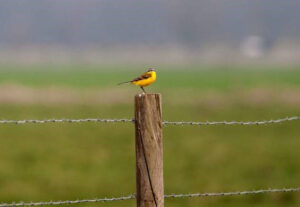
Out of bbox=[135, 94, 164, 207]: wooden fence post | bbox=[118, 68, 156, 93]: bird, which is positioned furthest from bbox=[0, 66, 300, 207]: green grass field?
bbox=[135, 94, 164, 207]: wooden fence post

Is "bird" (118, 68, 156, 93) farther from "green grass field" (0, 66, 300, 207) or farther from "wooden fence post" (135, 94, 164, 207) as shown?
"green grass field" (0, 66, 300, 207)

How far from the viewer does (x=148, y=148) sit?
614 centimetres

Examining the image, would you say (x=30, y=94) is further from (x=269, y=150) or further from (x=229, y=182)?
(x=229, y=182)

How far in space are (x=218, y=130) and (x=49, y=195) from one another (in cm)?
1601

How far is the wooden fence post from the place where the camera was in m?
6.12

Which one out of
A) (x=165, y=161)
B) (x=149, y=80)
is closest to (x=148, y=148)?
→ (x=149, y=80)

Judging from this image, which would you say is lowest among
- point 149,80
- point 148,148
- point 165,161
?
point 165,161

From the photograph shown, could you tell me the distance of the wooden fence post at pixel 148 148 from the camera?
612 cm

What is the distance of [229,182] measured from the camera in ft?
60.4

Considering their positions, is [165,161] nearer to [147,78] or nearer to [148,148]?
[147,78]

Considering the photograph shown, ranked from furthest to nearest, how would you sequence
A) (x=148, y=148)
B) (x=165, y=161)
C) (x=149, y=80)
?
(x=165, y=161) → (x=149, y=80) → (x=148, y=148)

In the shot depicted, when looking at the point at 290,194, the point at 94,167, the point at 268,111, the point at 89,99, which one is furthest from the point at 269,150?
the point at 89,99

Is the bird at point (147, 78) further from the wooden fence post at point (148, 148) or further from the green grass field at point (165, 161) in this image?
the green grass field at point (165, 161)

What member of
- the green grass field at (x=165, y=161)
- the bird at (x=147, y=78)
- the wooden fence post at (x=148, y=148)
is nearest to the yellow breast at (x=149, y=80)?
the bird at (x=147, y=78)
